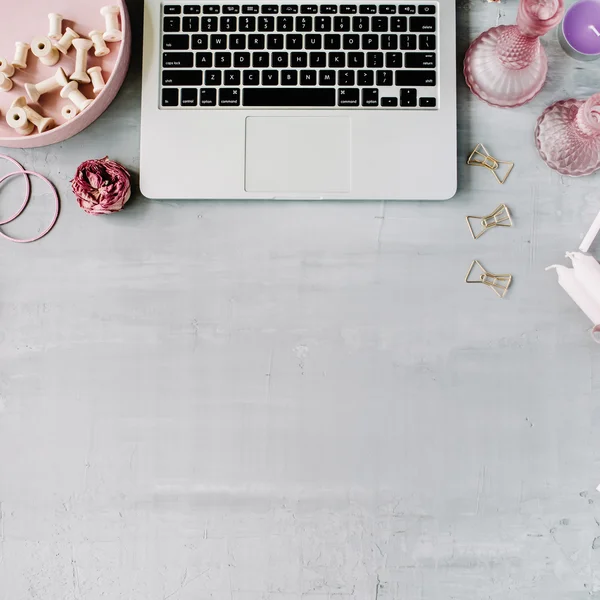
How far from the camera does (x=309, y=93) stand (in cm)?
68

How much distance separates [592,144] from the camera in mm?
679

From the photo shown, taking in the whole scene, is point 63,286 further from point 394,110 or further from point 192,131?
point 394,110

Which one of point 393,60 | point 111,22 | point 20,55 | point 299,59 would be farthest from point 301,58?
point 20,55

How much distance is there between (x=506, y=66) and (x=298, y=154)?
0.83ft

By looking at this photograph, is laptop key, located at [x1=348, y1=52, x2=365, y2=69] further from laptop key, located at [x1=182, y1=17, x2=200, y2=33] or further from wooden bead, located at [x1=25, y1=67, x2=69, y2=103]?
wooden bead, located at [x1=25, y1=67, x2=69, y2=103]

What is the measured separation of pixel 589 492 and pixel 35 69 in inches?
31.6

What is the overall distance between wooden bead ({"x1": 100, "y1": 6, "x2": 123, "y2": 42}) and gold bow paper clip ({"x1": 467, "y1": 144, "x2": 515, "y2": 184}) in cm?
43

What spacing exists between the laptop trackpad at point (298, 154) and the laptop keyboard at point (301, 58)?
0.8 inches

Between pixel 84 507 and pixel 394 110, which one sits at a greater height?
pixel 394 110

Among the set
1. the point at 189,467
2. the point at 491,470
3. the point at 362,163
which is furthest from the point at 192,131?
the point at 491,470

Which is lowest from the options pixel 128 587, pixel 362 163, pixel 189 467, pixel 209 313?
pixel 128 587

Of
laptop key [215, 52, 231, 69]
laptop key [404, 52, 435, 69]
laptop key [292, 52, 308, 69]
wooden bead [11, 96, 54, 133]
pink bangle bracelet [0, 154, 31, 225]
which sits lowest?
pink bangle bracelet [0, 154, 31, 225]

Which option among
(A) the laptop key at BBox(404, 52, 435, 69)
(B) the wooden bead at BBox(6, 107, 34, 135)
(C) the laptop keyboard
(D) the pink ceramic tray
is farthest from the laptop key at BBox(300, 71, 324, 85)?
(B) the wooden bead at BBox(6, 107, 34, 135)

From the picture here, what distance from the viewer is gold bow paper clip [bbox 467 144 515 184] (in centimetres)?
70
